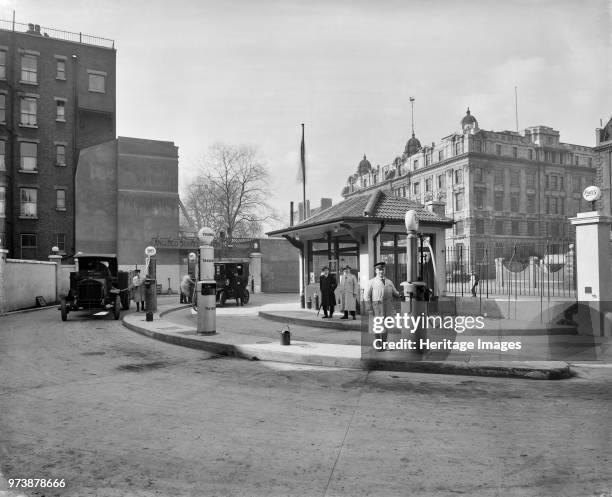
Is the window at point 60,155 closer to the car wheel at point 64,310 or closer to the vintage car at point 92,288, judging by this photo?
the vintage car at point 92,288

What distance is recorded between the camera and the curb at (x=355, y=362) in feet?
25.9

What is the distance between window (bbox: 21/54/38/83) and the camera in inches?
1476

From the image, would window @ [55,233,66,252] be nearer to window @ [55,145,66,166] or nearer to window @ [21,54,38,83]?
window @ [55,145,66,166]

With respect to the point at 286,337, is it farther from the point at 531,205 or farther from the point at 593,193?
the point at 531,205

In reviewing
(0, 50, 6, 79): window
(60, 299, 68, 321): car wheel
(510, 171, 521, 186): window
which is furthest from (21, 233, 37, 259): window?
(510, 171, 521, 186): window

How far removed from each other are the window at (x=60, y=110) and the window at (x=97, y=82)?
8.55 feet

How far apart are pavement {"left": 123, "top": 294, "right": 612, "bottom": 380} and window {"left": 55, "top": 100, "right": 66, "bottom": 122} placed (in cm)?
3040

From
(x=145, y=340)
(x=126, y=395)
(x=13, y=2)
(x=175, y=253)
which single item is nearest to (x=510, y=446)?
(x=126, y=395)

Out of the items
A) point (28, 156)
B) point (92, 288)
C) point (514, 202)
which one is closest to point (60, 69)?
point (28, 156)

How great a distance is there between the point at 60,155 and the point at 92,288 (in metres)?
26.0

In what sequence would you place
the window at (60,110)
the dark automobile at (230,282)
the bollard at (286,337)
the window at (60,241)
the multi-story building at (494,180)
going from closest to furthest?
the bollard at (286,337), the multi-story building at (494,180), the dark automobile at (230,282), the window at (60,241), the window at (60,110)

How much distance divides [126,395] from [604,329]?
10525mm

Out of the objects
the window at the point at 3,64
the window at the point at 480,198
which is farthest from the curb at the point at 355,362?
the window at the point at 480,198

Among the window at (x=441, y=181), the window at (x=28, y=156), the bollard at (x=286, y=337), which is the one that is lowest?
the bollard at (x=286, y=337)
